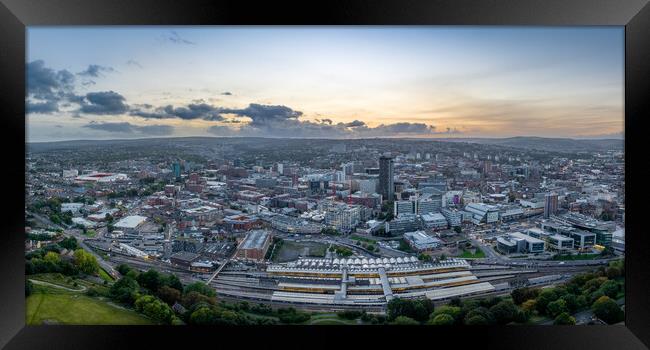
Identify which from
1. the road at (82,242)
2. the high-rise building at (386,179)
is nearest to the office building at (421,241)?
the high-rise building at (386,179)

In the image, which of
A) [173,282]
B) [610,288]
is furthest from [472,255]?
[173,282]

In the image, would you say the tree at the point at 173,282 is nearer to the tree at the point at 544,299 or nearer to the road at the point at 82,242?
the road at the point at 82,242

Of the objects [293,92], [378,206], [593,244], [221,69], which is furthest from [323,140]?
[593,244]

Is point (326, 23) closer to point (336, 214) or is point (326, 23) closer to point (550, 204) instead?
point (336, 214)

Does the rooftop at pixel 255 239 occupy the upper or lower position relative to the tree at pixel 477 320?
upper

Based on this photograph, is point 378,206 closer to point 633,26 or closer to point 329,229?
point 329,229

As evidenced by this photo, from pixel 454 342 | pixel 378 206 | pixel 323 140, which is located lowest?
pixel 454 342
